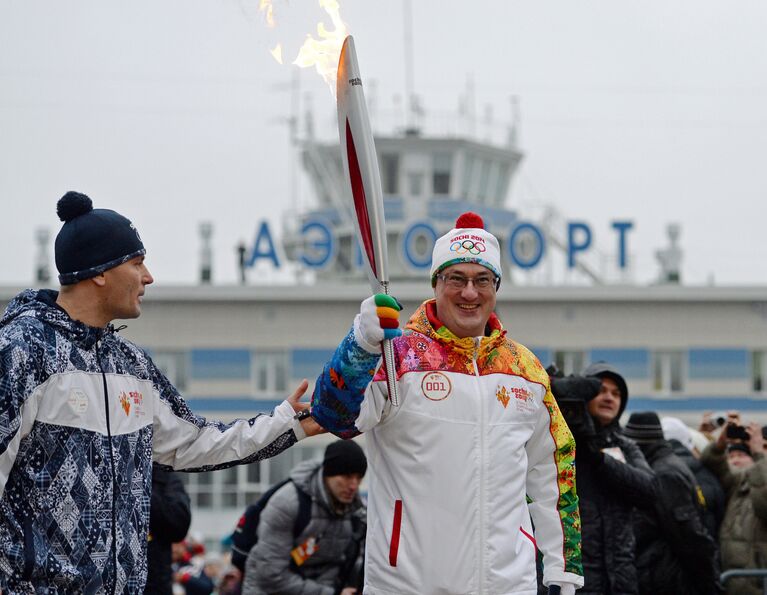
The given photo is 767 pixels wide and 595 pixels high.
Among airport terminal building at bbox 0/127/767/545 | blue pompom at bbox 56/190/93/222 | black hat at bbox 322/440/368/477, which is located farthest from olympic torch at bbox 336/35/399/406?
airport terminal building at bbox 0/127/767/545

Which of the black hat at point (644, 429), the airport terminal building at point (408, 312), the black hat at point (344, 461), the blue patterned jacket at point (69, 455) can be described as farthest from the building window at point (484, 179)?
the blue patterned jacket at point (69, 455)

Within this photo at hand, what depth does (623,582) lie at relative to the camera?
5691 millimetres

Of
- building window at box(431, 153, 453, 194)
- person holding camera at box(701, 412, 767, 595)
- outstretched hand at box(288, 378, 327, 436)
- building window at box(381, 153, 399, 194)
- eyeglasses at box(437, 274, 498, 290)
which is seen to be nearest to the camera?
outstretched hand at box(288, 378, 327, 436)

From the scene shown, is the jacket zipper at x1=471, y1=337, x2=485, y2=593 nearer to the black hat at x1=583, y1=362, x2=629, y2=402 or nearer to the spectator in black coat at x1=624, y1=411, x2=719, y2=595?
the black hat at x1=583, y1=362, x2=629, y2=402

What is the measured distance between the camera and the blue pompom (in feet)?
13.1

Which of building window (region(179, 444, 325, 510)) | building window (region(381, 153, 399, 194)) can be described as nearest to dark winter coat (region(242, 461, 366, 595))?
building window (region(179, 444, 325, 510))

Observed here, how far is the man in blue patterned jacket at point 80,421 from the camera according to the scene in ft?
11.9

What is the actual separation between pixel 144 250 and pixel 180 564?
40.5 feet

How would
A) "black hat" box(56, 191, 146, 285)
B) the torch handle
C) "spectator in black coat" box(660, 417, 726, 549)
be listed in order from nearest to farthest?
"black hat" box(56, 191, 146, 285)
the torch handle
"spectator in black coat" box(660, 417, 726, 549)

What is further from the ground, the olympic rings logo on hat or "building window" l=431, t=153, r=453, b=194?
"building window" l=431, t=153, r=453, b=194

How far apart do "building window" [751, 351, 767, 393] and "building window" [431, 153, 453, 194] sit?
1032 centimetres

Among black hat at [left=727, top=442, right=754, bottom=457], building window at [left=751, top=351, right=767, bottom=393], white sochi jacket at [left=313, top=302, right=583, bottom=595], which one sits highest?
white sochi jacket at [left=313, top=302, right=583, bottom=595]

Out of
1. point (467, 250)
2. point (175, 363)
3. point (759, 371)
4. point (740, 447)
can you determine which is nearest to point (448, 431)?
point (467, 250)

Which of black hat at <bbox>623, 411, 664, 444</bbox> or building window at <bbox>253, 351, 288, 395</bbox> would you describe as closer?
black hat at <bbox>623, 411, 664, 444</bbox>
